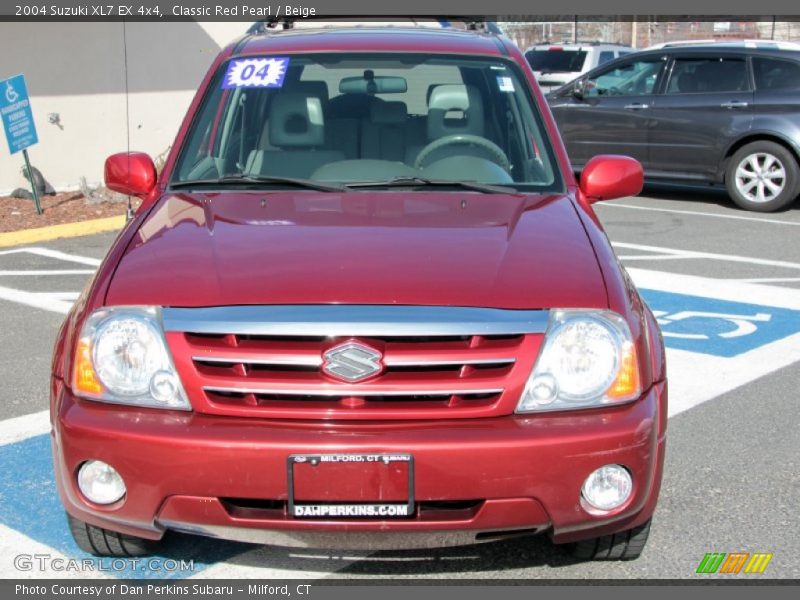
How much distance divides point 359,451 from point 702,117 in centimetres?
1033

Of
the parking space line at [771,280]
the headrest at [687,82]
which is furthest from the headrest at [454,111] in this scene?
the headrest at [687,82]

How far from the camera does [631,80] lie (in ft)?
42.4

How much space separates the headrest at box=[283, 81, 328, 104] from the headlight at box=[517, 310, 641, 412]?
2.01 metres

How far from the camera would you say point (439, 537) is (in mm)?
2971

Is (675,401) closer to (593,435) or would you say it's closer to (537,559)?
(537,559)

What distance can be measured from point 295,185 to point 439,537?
63.9 inches

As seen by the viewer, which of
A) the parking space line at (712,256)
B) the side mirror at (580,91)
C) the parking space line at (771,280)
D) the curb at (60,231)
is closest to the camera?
the parking space line at (771,280)

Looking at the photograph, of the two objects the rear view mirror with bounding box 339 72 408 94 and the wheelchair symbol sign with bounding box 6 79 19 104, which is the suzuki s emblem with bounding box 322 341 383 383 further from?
the wheelchair symbol sign with bounding box 6 79 19 104

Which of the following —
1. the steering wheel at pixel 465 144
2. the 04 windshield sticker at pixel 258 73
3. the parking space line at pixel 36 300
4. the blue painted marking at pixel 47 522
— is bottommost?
the parking space line at pixel 36 300

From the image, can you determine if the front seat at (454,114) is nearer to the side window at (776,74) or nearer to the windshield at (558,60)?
the side window at (776,74)

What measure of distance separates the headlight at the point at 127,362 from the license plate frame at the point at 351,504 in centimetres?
39

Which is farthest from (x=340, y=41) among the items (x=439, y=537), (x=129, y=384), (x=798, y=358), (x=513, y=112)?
(x=798, y=358)

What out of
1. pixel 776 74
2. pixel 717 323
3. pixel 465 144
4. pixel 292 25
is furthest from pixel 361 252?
pixel 776 74

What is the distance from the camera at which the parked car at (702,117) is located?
1168cm
